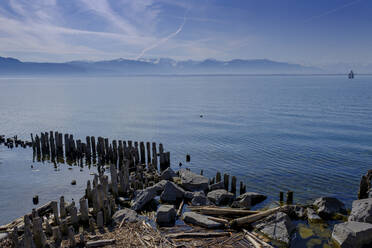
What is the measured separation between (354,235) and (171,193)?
9358 mm

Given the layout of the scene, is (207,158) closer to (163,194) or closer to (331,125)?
(163,194)

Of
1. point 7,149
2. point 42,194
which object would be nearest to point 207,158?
point 42,194

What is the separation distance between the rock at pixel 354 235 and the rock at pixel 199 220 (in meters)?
5.25

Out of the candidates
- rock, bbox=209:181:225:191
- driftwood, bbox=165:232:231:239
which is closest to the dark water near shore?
rock, bbox=209:181:225:191

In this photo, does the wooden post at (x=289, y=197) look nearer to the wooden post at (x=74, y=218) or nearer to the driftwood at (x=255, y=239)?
the driftwood at (x=255, y=239)

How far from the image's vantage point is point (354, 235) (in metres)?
12.1

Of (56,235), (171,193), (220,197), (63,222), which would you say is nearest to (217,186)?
(220,197)

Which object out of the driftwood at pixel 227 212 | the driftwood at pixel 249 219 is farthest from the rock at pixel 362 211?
the driftwood at pixel 227 212

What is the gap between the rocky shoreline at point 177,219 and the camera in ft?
38.3

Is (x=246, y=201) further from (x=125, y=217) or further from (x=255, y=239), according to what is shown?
(x=125, y=217)

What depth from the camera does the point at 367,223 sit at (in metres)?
12.8

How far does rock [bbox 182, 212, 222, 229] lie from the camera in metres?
13.4

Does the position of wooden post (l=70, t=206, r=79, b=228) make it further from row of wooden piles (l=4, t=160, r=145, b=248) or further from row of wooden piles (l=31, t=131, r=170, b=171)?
row of wooden piles (l=31, t=131, r=170, b=171)

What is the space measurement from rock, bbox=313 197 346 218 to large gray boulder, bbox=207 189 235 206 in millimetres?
4732
